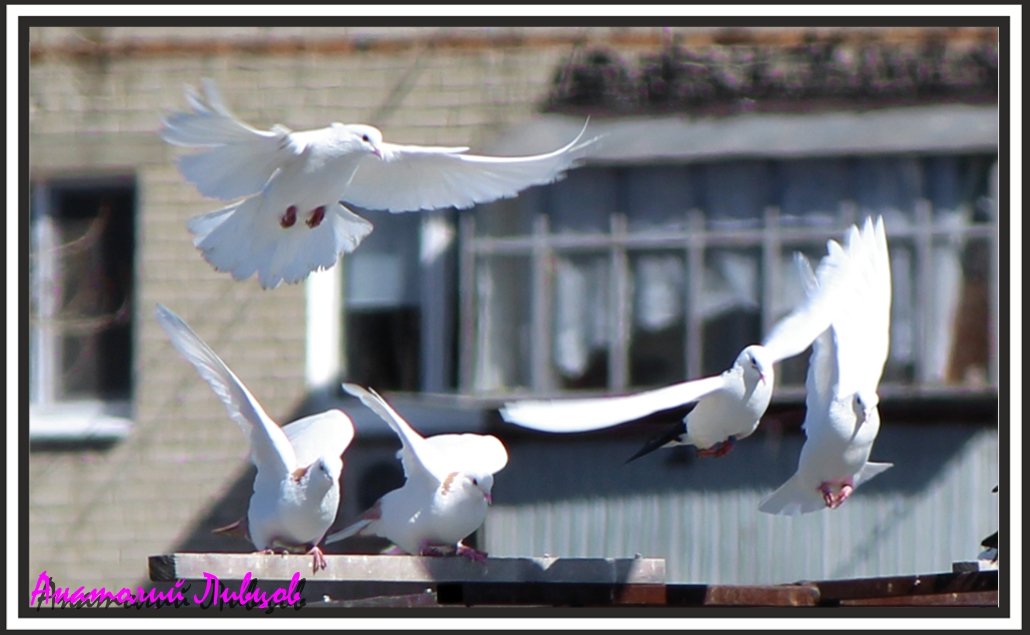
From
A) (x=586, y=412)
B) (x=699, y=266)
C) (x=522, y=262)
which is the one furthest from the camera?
(x=522, y=262)

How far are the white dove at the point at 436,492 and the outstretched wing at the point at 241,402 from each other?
306 mm

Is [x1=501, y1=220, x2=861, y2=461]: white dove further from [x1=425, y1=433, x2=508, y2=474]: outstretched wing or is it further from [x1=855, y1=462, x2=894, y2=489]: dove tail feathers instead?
[x1=855, y1=462, x2=894, y2=489]: dove tail feathers

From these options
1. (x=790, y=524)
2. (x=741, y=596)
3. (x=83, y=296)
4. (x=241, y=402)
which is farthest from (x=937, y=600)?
(x=83, y=296)

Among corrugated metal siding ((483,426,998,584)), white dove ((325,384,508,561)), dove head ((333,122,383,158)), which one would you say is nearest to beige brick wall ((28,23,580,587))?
corrugated metal siding ((483,426,998,584))

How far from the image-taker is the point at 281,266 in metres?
7.33

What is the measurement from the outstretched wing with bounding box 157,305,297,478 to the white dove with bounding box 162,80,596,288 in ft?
1.44

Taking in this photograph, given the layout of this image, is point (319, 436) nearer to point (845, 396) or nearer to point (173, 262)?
point (845, 396)

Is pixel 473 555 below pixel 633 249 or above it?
below

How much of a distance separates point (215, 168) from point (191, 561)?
1.41m

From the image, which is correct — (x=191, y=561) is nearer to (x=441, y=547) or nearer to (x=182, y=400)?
(x=441, y=547)

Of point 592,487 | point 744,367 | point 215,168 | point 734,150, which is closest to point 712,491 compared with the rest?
point 592,487

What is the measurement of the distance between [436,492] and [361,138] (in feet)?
4.14

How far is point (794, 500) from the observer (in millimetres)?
7465

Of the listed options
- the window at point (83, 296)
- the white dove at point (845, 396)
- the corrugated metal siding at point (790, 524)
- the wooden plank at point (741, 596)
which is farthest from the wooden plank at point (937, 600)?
the window at point (83, 296)
